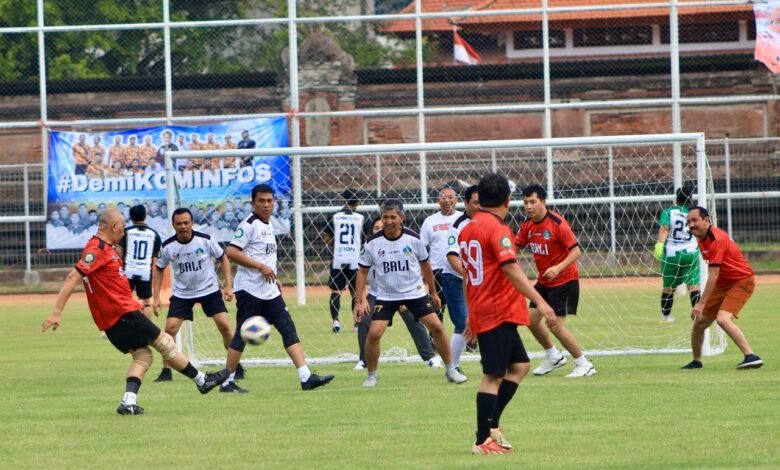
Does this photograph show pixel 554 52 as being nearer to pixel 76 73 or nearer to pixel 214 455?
pixel 76 73

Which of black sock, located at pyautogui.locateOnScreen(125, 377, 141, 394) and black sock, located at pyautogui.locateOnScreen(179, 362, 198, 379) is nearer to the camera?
black sock, located at pyautogui.locateOnScreen(125, 377, 141, 394)

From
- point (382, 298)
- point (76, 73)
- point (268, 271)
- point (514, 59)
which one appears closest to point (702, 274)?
point (382, 298)

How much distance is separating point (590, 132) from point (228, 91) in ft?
26.3

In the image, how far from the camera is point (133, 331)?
39.7ft

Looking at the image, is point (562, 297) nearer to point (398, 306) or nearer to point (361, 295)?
point (398, 306)

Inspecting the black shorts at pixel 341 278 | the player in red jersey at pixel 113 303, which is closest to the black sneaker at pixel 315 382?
the player in red jersey at pixel 113 303

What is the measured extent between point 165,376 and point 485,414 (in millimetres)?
6505

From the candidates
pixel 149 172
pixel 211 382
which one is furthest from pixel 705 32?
pixel 211 382

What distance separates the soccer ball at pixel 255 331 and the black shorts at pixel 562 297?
2.95m

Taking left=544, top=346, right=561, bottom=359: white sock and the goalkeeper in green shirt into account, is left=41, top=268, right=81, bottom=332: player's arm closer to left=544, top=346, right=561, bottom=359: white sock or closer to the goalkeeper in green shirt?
left=544, top=346, right=561, bottom=359: white sock

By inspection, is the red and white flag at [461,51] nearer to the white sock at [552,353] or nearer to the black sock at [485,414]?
the white sock at [552,353]

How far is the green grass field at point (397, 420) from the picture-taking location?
9.32 m

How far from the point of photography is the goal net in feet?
56.1

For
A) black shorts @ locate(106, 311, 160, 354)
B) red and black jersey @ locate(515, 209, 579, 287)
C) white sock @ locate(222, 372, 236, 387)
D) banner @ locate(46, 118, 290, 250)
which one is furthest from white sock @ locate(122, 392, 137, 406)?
banner @ locate(46, 118, 290, 250)
